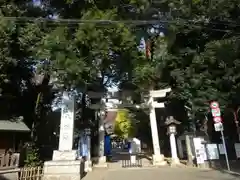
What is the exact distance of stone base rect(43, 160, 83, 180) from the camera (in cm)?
1525

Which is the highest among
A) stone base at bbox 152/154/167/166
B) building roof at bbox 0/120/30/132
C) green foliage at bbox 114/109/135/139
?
green foliage at bbox 114/109/135/139

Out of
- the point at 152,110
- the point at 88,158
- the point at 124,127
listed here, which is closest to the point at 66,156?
the point at 88,158

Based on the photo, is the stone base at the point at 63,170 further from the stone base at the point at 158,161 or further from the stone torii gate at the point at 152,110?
the stone base at the point at 158,161

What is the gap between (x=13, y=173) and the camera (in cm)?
1506

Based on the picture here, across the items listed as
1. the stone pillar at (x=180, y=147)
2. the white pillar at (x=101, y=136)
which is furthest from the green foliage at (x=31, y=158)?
the stone pillar at (x=180, y=147)

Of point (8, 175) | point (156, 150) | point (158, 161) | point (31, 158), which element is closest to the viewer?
point (8, 175)

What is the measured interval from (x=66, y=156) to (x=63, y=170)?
0.94m

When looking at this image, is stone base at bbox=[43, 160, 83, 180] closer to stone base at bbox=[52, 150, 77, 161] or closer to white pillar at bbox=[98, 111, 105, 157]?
stone base at bbox=[52, 150, 77, 161]

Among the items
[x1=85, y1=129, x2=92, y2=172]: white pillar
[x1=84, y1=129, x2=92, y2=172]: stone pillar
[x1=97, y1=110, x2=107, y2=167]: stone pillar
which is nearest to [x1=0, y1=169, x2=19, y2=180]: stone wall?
[x1=84, y1=129, x2=92, y2=172]: stone pillar

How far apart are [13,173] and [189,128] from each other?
15424 mm

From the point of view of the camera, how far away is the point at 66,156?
16.2 m

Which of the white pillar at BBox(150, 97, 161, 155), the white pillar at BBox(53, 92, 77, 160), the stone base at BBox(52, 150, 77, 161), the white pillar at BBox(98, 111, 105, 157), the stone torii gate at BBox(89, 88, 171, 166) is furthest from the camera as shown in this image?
the white pillar at BBox(98, 111, 105, 157)

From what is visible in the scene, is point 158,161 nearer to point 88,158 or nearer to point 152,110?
point 152,110

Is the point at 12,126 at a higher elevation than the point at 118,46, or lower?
lower
